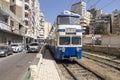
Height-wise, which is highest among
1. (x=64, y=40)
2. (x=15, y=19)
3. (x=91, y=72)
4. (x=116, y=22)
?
(x=116, y=22)

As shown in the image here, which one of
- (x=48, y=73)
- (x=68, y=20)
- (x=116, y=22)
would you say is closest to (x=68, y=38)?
(x=68, y=20)

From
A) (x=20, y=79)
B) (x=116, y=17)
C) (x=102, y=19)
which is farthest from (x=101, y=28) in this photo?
(x=20, y=79)

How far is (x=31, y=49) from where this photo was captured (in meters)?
42.1

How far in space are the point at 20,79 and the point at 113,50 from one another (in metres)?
21.4

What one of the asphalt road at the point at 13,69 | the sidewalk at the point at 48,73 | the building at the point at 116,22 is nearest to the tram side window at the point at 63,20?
the asphalt road at the point at 13,69

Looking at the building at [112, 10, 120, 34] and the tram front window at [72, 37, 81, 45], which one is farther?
the building at [112, 10, 120, 34]

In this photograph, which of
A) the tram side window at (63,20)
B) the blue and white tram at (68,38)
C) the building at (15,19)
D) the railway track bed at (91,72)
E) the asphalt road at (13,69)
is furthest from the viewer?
the building at (15,19)

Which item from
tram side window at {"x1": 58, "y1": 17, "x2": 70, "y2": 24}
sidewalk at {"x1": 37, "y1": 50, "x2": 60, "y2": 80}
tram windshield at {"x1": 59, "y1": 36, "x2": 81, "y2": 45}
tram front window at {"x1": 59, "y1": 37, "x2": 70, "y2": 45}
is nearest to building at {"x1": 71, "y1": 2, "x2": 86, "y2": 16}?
tram side window at {"x1": 58, "y1": 17, "x2": 70, "y2": 24}

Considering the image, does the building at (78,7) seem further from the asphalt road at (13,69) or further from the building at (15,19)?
the asphalt road at (13,69)

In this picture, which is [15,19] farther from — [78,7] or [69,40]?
[78,7]

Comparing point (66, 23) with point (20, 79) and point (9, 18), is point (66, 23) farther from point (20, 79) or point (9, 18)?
point (9, 18)

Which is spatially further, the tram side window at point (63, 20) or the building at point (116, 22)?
the building at point (116, 22)

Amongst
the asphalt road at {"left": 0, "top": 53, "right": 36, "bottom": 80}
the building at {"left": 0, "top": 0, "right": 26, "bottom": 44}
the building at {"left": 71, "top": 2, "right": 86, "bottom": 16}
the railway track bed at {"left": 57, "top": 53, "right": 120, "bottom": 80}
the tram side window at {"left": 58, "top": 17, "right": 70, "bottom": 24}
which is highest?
the building at {"left": 71, "top": 2, "right": 86, "bottom": 16}

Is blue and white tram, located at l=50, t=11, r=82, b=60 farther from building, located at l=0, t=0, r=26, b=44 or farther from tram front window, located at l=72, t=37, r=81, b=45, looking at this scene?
building, located at l=0, t=0, r=26, b=44
